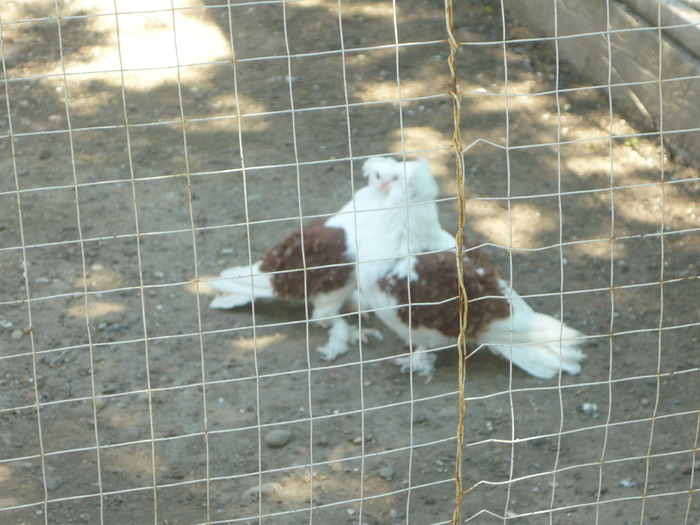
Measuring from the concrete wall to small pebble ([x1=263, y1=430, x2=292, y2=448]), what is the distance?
238 cm

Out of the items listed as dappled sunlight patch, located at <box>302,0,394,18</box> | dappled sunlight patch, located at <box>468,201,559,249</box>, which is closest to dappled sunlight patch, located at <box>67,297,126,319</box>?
dappled sunlight patch, located at <box>468,201,559,249</box>

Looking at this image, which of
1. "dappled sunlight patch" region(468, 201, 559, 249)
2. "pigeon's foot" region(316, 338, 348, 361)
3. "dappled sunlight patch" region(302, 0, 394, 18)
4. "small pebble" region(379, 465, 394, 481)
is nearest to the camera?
"small pebble" region(379, 465, 394, 481)

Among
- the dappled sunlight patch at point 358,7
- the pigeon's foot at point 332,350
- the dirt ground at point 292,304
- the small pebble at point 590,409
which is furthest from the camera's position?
the dappled sunlight patch at point 358,7

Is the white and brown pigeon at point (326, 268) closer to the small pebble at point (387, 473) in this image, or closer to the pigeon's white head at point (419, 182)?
the pigeon's white head at point (419, 182)

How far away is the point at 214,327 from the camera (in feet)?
13.8

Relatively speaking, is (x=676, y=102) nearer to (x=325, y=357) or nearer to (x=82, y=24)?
(x=325, y=357)

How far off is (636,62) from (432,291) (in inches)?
95.2

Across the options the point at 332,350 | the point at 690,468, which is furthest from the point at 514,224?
the point at 690,468

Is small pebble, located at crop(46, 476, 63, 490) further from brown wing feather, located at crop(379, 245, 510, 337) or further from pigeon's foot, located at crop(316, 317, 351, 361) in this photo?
brown wing feather, located at crop(379, 245, 510, 337)

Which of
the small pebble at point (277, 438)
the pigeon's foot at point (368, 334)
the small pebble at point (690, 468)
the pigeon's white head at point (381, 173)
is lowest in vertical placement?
the pigeon's foot at point (368, 334)

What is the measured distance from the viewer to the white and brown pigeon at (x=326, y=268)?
3.95m

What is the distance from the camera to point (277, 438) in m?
3.54

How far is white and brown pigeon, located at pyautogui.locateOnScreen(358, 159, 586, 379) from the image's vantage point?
3756 mm

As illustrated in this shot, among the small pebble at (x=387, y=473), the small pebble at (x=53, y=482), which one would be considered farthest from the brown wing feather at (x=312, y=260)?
the small pebble at (x=53, y=482)
